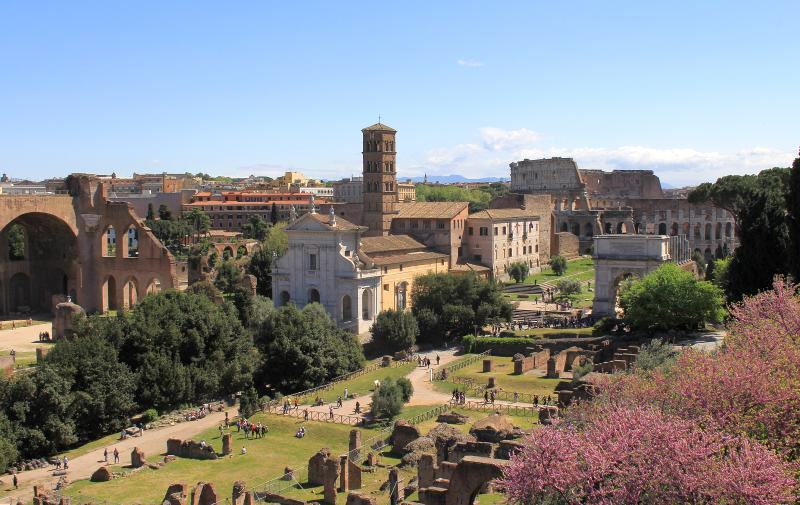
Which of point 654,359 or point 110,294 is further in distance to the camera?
point 110,294

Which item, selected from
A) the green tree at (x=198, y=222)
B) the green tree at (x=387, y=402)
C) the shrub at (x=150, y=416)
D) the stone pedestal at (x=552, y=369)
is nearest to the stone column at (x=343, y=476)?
the green tree at (x=387, y=402)

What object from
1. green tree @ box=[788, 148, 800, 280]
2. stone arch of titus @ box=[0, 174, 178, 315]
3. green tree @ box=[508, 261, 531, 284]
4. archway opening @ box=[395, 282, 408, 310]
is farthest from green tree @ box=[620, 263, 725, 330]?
stone arch of titus @ box=[0, 174, 178, 315]

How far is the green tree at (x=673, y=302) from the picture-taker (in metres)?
43.0

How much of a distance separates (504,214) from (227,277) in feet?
77.9

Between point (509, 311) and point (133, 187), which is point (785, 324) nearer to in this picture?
point (509, 311)

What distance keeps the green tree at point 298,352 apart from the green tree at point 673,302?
15210mm

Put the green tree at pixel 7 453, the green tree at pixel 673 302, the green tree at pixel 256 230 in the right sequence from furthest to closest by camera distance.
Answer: the green tree at pixel 256 230 → the green tree at pixel 673 302 → the green tree at pixel 7 453

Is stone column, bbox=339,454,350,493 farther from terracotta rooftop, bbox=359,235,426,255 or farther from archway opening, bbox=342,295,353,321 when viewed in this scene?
terracotta rooftop, bbox=359,235,426,255

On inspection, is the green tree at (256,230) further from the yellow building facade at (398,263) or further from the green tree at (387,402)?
the green tree at (387,402)

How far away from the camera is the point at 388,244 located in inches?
2360

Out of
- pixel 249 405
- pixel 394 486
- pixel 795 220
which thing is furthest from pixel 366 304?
pixel 394 486

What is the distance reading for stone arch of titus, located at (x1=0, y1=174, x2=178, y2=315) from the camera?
6262 centimetres

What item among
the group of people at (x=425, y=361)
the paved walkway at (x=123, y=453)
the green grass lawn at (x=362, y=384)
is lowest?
the paved walkway at (x=123, y=453)

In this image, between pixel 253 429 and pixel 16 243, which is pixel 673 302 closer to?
pixel 253 429
